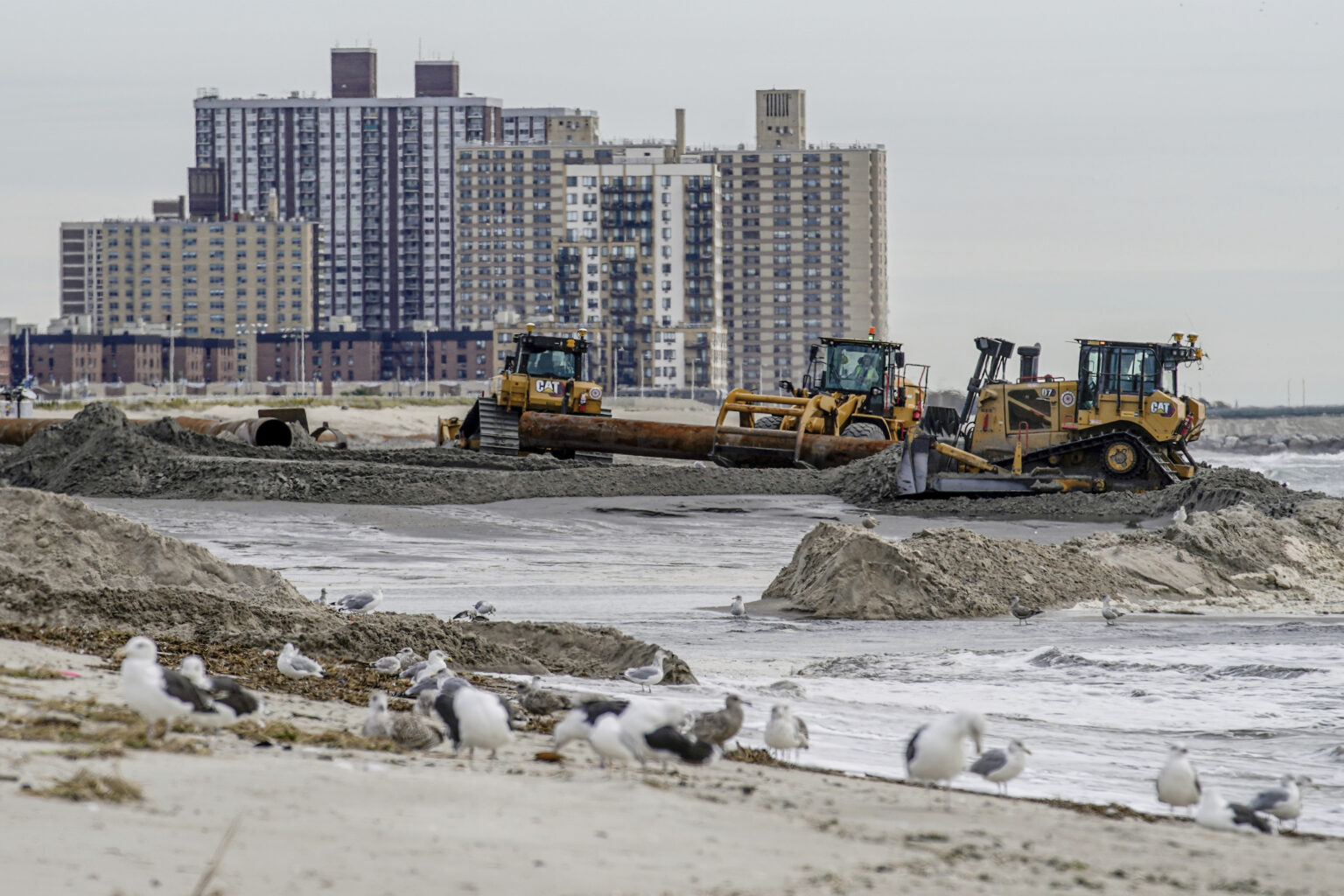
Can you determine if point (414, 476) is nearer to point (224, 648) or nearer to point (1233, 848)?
point (224, 648)

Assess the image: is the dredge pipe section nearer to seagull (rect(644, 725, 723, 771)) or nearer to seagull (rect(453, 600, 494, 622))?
seagull (rect(453, 600, 494, 622))

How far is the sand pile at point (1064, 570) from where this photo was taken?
607 inches

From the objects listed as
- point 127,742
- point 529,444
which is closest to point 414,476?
point 529,444

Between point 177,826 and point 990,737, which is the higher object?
point 177,826

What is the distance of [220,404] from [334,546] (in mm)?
72155

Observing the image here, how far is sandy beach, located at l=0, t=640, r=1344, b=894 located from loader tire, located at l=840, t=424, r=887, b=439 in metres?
24.1

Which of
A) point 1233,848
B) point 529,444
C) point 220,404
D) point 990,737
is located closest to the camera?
point 1233,848

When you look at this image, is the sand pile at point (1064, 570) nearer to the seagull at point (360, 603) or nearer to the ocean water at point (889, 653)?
the ocean water at point (889, 653)

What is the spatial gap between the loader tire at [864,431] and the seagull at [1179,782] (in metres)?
24.1

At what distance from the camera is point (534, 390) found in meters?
34.9

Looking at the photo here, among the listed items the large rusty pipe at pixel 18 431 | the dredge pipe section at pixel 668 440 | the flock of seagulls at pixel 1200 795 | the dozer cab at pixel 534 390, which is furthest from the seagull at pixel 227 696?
the large rusty pipe at pixel 18 431

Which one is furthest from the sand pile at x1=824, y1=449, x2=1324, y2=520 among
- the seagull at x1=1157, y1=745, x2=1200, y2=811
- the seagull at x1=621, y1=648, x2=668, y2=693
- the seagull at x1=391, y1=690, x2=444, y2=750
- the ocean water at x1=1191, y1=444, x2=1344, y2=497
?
the seagull at x1=391, y1=690, x2=444, y2=750

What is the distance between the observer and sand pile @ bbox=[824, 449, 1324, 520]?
78.2 feet

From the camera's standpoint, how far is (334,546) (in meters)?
21.1
